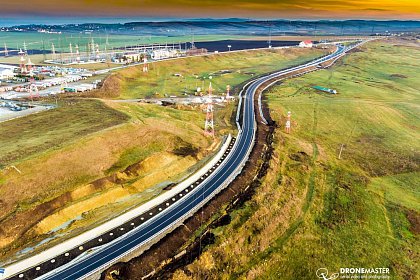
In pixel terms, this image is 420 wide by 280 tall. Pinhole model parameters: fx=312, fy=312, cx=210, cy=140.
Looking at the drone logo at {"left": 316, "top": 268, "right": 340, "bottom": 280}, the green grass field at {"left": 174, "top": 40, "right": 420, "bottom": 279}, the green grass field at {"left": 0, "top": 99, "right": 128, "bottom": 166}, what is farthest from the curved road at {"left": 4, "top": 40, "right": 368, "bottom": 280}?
the green grass field at {"left": 0, "top": 99, "right": 128, "bottom": 166}

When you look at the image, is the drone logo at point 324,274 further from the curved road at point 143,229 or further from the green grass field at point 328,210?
the curved road at point 143,229

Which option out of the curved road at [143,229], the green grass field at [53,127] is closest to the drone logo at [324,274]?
the curved road at [143,229]

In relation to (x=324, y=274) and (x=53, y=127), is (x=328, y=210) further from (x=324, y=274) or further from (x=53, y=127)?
(x=53, y=127)

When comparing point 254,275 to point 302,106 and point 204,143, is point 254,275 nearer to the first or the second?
point 204,143

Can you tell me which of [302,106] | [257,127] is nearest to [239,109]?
[257,127]

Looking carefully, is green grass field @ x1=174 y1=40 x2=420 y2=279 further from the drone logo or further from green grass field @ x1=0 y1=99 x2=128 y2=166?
green grass field @ x1=0 y1=99 x2=128 y2=166
